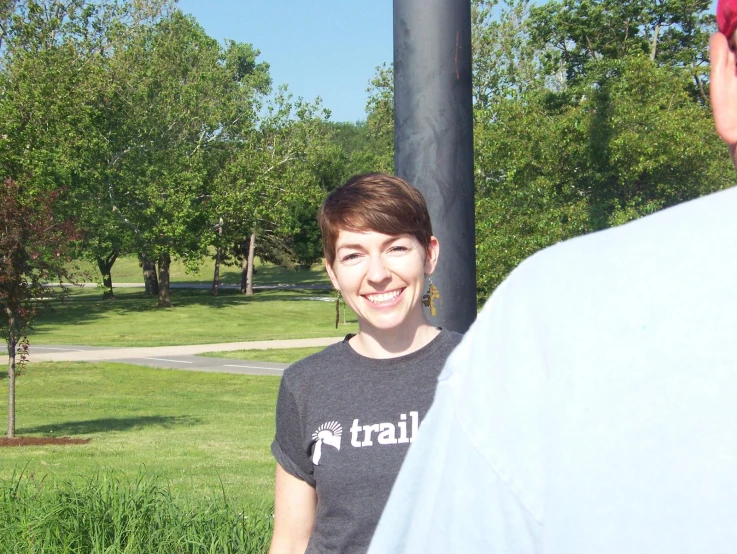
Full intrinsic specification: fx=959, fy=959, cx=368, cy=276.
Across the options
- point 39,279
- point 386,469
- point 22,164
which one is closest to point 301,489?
point 386,469

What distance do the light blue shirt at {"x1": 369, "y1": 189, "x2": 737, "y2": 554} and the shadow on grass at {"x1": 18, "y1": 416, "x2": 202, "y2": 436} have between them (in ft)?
42.3

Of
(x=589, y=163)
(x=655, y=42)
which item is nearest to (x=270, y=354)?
(x=589, y=163)

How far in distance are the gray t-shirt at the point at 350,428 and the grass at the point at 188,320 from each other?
90.5 feet

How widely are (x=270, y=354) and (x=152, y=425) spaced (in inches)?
442

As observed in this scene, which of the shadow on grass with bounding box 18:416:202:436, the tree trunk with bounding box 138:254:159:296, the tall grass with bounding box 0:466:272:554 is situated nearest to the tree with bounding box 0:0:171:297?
the tree trunk with bounding box 138:254:159:296

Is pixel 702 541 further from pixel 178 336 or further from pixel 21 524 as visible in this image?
pixel 178 336

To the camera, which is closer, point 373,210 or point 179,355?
point 373,210

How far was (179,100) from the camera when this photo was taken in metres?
42.8

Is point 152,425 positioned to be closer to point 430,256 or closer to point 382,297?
point 430,256

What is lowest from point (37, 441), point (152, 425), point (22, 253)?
point (152, 425)

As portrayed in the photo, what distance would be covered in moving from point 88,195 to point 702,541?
40.1m

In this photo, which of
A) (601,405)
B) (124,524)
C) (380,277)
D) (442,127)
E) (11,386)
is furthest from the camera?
(11,386)

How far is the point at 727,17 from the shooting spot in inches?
31.8

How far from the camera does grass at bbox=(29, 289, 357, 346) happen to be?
3145 centimetres
